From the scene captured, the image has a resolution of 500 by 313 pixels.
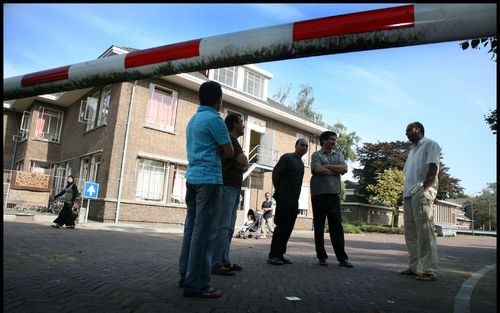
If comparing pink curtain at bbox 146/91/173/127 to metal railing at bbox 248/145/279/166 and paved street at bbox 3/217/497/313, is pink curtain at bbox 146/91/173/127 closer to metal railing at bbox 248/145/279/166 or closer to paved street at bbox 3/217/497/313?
metal railing at bbox 248/145/279/166

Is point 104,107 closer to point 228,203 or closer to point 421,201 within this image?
point 228,203

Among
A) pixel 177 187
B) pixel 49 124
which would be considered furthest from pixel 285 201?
pixel 49 124

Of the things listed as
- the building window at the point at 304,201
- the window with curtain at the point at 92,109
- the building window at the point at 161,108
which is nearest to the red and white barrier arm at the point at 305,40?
the building window at the point at 161,108

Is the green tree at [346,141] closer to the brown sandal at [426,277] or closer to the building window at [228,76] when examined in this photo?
the building window at [228,76]

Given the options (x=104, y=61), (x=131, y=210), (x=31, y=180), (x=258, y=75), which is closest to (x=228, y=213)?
(x=104, y=61)

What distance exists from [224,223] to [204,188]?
1225 millimetres

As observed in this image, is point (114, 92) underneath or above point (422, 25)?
A: above

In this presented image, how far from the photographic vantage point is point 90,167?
18016mm

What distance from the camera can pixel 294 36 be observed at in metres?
1.80

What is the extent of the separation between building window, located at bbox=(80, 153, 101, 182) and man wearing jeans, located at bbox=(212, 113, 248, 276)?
1384 centimetres

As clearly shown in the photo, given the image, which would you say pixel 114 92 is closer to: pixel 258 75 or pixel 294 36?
pixel 258 75

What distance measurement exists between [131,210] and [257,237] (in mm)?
6089

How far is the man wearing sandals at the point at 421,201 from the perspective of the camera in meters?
4.83

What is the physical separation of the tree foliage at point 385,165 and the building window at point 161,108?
35.2m
